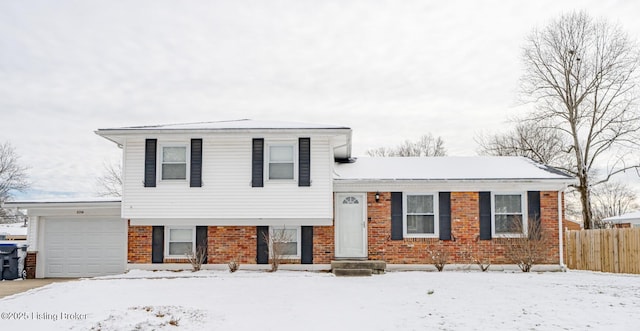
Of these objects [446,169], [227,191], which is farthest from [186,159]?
[446,169]

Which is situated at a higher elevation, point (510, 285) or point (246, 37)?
point (246, 37)

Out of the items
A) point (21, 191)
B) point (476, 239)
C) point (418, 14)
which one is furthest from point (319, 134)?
point (21, 191)

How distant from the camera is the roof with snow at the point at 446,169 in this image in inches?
701

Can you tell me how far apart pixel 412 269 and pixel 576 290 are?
5.45 metres

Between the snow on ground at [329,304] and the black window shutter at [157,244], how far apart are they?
7.36 ft

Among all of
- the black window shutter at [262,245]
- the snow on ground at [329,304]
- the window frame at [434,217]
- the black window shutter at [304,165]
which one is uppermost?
the black window shutter at [304,165]

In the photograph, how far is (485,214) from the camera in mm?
17875

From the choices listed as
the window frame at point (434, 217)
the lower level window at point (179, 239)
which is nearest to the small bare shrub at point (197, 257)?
the lower level window at point (179, 239)

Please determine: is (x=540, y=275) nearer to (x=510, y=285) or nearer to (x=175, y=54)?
(x=510, y=285)

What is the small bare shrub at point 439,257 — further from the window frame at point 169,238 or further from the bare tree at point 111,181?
the bare tree at point 111,181

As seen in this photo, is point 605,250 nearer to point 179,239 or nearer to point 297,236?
point 297,236

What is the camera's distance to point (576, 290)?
42.9 feet

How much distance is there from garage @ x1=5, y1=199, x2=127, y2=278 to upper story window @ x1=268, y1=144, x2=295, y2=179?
5.48 meters

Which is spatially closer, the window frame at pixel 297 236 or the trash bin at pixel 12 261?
the trash bin at pixel 12 261
